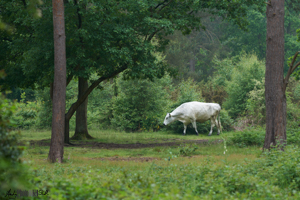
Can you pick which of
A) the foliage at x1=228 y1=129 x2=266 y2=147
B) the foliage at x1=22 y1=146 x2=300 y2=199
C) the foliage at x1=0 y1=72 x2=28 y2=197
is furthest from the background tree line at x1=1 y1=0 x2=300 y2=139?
the foliage at x1=228 y1=129 x2=266 y2=147

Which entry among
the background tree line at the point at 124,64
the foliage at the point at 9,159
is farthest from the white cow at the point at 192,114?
the foliage at the point at 9,159

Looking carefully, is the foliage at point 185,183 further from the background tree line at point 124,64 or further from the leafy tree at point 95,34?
the leafy tree at point 95,34

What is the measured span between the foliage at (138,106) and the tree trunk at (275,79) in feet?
46.4

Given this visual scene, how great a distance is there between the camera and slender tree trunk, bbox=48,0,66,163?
10695 mm

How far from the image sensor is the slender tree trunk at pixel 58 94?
10.7m

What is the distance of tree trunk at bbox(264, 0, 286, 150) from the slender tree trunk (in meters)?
6.48

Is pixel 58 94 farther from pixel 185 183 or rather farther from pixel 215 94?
pixel 215 94

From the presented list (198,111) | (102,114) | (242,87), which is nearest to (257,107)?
Result: (242,87)

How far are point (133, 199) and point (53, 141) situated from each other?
23.4ft

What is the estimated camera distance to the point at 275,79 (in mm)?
10930

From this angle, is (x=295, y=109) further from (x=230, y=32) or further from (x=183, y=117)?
(x=230, y=32)

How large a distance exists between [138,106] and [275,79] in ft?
50.3

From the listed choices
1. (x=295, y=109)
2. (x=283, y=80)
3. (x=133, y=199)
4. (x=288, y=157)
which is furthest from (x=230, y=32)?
(x=133, y=199)

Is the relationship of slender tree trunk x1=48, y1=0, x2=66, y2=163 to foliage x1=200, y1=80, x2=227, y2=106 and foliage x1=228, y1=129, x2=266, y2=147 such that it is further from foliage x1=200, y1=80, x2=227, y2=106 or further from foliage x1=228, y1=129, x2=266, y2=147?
foliage x1=200, y1=80, x2=227, y2=106
